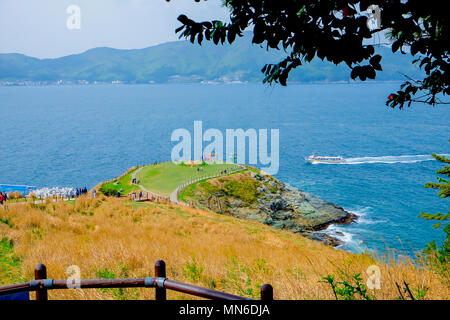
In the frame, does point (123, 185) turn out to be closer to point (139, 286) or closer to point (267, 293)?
point (139, 286)

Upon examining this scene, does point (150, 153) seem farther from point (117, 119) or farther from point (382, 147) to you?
point (117, 119)

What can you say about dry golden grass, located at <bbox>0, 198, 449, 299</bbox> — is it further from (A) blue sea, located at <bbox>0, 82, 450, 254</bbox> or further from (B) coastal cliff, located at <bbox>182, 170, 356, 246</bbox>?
(B) coastal cliff, located at <bbox>182, 170, 356, 246</bbox>

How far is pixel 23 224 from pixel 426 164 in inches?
2988

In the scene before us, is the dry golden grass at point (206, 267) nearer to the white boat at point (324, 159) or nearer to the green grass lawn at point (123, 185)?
the green grass lawn at point (123, 185)

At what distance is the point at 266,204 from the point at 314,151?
145ft

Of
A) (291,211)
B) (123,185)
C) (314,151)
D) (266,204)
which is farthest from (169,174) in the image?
(314,151)

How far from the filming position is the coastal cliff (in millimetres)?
46988

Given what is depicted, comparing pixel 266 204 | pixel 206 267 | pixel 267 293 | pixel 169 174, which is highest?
pixel 267 293

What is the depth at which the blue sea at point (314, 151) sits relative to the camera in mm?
52188

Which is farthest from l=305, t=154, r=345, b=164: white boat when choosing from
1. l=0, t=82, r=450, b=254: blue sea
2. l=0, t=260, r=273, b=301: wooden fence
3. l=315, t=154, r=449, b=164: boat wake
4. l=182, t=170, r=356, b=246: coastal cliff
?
l=0, t=260, r=273, b=301: wooden fence

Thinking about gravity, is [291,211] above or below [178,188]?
below

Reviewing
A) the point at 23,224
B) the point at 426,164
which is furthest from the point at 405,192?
the point at 23,224

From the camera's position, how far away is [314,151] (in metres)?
92.0
